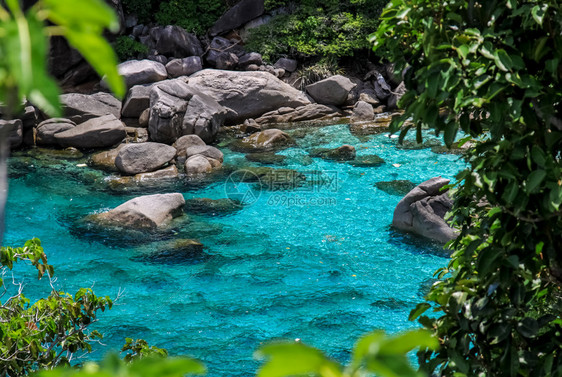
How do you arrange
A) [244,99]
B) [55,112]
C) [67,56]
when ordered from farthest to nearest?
[67,56] → [244,99] → [55,112]

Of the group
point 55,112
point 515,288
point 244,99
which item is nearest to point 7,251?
point 515,288

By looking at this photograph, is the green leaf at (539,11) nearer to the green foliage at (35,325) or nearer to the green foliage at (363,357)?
the green foliage at (363,357)

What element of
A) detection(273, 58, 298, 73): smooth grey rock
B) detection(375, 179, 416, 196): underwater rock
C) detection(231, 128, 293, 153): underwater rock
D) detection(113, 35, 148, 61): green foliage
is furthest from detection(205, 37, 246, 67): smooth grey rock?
detection(375, 179, 416, 196): underwater rock

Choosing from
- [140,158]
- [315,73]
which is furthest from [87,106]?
[315,73]

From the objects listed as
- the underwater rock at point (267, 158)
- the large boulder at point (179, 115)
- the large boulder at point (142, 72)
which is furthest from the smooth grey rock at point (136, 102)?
the underwater rock at point (267, 158)

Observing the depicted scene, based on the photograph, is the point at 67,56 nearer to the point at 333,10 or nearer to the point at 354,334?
the point at 333,10

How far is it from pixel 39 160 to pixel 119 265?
5542 millimetres

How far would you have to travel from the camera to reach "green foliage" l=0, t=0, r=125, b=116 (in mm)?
485

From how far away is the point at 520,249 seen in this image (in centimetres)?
225

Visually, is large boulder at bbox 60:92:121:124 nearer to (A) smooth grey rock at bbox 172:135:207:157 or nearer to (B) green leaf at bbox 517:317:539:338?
(A) smooth grey rock at bbox 172:135:207:157

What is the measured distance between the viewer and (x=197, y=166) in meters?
12.2

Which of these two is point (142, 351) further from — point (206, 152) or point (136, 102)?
point (136, 102)

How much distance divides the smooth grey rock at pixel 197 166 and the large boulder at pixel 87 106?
3.55 m

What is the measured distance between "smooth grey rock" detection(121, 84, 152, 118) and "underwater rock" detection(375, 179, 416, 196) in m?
6.88
